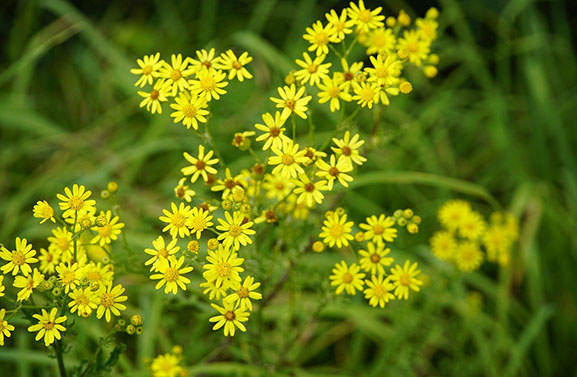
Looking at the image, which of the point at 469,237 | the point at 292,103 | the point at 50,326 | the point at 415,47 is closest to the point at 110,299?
the point at 50,326

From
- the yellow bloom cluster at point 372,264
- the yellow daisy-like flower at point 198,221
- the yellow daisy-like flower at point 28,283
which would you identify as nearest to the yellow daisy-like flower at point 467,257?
the yellow bloom cluster at point 372,264

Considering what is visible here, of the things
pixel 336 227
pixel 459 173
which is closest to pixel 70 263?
pixel 336 227

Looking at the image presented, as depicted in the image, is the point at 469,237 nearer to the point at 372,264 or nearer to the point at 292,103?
the point at 372,264

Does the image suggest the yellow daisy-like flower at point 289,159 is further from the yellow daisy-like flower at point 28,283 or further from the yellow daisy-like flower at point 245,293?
the yellow daisy-like flower at point 28,283

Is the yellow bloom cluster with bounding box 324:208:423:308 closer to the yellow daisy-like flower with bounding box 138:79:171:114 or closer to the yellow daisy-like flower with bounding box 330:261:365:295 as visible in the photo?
the yellow daisy-like flower with bounding box 330:261:365:295

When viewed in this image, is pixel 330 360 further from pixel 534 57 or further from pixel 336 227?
pixel 534 57
